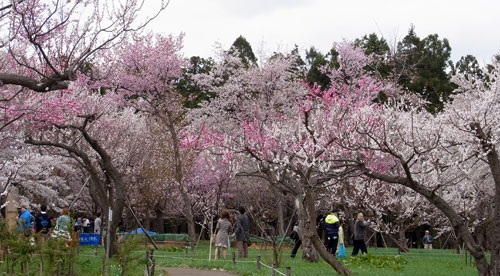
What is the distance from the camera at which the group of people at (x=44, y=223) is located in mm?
10723

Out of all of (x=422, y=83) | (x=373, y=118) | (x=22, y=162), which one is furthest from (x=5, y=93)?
(x=422, y=83)

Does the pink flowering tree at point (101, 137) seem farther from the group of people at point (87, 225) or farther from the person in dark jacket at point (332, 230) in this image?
the person in dark jacket at point (332, 230)

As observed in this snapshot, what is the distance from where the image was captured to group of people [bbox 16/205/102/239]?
10.7 metres

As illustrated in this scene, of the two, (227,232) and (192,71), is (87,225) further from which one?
(192,71)

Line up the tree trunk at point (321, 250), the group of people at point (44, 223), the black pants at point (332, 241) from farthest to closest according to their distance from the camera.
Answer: the black pants at point (332, 241)
the tree trunk at point (321, 250)
the group of people at point (44, 223)

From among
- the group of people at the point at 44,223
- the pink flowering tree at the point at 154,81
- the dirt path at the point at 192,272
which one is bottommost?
the dirt path at the point at 192,272

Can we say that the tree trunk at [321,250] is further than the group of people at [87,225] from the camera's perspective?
No

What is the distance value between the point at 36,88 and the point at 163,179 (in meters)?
18.8

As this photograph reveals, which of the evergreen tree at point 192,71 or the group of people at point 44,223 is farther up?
the evergreen tree at point 192,71

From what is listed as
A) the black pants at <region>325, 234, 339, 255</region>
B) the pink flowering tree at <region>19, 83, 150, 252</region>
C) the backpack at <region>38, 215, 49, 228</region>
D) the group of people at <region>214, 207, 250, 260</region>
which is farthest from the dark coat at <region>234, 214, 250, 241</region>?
the backpack at <region>38, 215, 49, 228</region>

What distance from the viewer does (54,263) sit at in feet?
30.9

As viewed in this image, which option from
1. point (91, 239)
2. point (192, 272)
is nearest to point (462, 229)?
point (192, 272)

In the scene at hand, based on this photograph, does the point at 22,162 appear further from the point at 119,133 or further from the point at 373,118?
the point at 373,118

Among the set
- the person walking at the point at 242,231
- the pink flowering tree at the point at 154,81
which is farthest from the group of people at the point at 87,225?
the person walking at the point at 242,231
